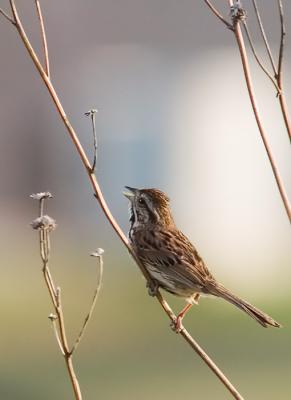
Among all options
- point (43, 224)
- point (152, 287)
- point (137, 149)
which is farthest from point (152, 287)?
point (137, 149)

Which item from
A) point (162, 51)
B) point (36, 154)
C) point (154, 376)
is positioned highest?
point (162, 51)

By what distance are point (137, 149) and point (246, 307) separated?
12244 mm

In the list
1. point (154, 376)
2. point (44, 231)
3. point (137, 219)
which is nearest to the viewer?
point (44, 231)

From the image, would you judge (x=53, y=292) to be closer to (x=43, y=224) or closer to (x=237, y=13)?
(x=43, y=224)

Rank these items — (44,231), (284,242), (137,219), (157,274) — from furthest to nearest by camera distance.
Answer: (284,242) < (137,219) < (157,274) < (44,231)

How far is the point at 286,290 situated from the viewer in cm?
1428

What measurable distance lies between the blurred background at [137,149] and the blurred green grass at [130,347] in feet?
0.19

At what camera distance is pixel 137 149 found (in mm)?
16609

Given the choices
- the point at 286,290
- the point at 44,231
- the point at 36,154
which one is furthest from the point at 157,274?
the point at 36,154

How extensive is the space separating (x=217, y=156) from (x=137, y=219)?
38.2 feet

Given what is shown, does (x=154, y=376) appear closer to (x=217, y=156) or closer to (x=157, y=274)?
(x=157, y=274)

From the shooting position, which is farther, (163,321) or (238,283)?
(238,283)

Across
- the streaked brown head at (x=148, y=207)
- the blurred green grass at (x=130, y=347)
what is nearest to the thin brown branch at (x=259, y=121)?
the streaked brown head at (x=148, y=207)

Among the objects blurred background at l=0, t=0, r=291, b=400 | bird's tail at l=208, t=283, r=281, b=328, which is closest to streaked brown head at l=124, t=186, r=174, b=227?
bird's tail at l=208, t=283, r=281, b=328
